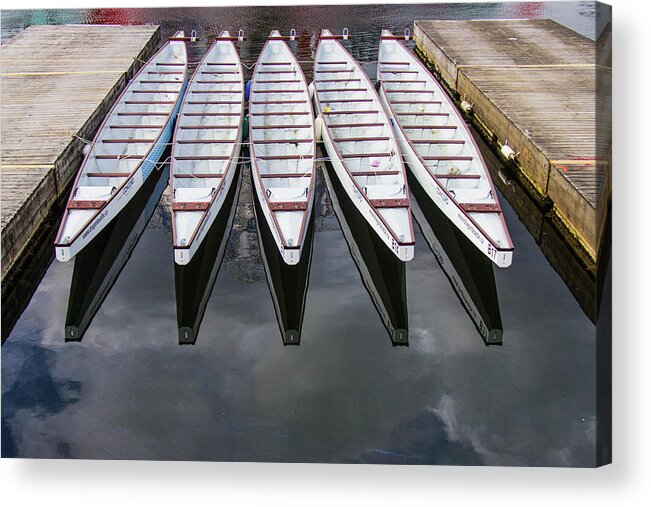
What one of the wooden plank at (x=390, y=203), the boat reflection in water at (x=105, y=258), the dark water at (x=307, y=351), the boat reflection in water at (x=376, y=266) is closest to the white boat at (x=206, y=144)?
the dark water at (x=307, y=351)

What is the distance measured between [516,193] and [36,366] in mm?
7787

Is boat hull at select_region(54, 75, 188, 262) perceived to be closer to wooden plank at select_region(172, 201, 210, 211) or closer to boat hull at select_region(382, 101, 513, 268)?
wooden plank at select_region(172, 201, 210, 211)

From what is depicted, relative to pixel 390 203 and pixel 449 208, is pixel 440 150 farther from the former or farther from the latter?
pixel 390 203

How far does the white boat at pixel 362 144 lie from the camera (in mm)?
10305

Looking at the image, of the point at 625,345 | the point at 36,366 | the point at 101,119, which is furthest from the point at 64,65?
the point at 625,345

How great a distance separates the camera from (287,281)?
34.3 ft

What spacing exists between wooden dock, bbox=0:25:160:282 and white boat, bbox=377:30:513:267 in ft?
14.8

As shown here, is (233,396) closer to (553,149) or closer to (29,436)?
(29,436)

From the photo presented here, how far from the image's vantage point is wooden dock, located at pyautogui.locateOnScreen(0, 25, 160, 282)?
35.2 ft

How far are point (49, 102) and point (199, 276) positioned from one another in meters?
4.73

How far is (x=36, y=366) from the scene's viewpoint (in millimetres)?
9070

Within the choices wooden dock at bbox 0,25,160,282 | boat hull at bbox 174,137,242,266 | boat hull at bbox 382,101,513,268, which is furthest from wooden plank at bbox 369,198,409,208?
wooden dock at bbox 0,25,160,282

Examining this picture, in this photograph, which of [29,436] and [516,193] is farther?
[516,193]

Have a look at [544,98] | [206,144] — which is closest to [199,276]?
[206,144]
